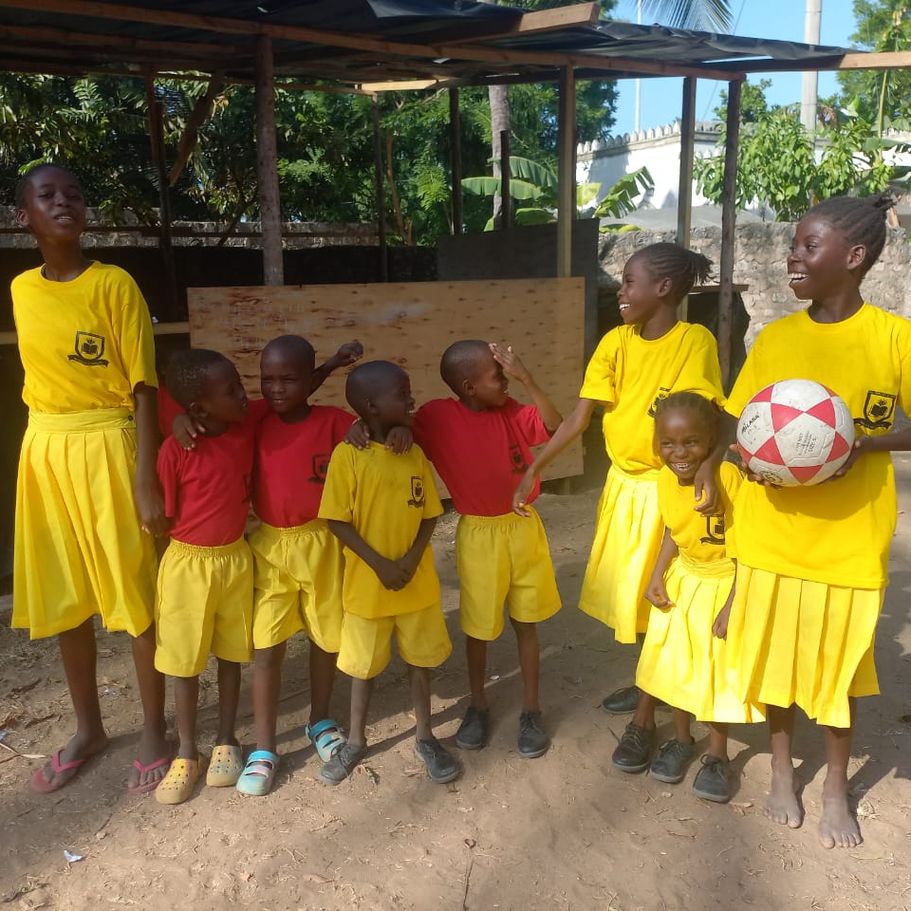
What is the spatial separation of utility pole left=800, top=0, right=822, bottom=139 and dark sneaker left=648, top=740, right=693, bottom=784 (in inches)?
632

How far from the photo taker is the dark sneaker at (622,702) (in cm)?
330

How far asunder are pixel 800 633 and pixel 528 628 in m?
0.92

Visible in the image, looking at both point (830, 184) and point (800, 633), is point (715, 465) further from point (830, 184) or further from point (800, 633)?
point (830, 184)

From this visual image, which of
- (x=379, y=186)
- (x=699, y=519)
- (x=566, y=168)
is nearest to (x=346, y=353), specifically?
(x=699, y=519)

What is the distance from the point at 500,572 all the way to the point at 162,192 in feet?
19.5

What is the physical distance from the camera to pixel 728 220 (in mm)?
7008

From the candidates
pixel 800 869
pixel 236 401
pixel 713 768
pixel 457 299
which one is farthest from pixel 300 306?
pixel 800 869

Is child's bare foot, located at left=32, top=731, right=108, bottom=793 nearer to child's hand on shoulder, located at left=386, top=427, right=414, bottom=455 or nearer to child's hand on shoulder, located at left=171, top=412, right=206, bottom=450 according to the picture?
child's hand on shoulder, located at left=171, top=412, right=206, bottom=450

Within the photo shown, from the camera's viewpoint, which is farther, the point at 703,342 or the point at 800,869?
the point at 703,342

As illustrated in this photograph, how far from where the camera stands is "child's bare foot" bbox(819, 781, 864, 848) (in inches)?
97.6

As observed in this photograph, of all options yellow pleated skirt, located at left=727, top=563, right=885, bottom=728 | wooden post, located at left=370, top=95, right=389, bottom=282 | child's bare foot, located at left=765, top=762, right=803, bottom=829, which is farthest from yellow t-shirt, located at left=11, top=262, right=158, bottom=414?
wooden post, located at left=370, top=95, right=389, bottom=282

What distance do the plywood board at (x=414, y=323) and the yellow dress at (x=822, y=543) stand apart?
307cm

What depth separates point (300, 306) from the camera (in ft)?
16.2

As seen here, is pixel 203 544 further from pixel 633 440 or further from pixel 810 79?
pixel 810 79
